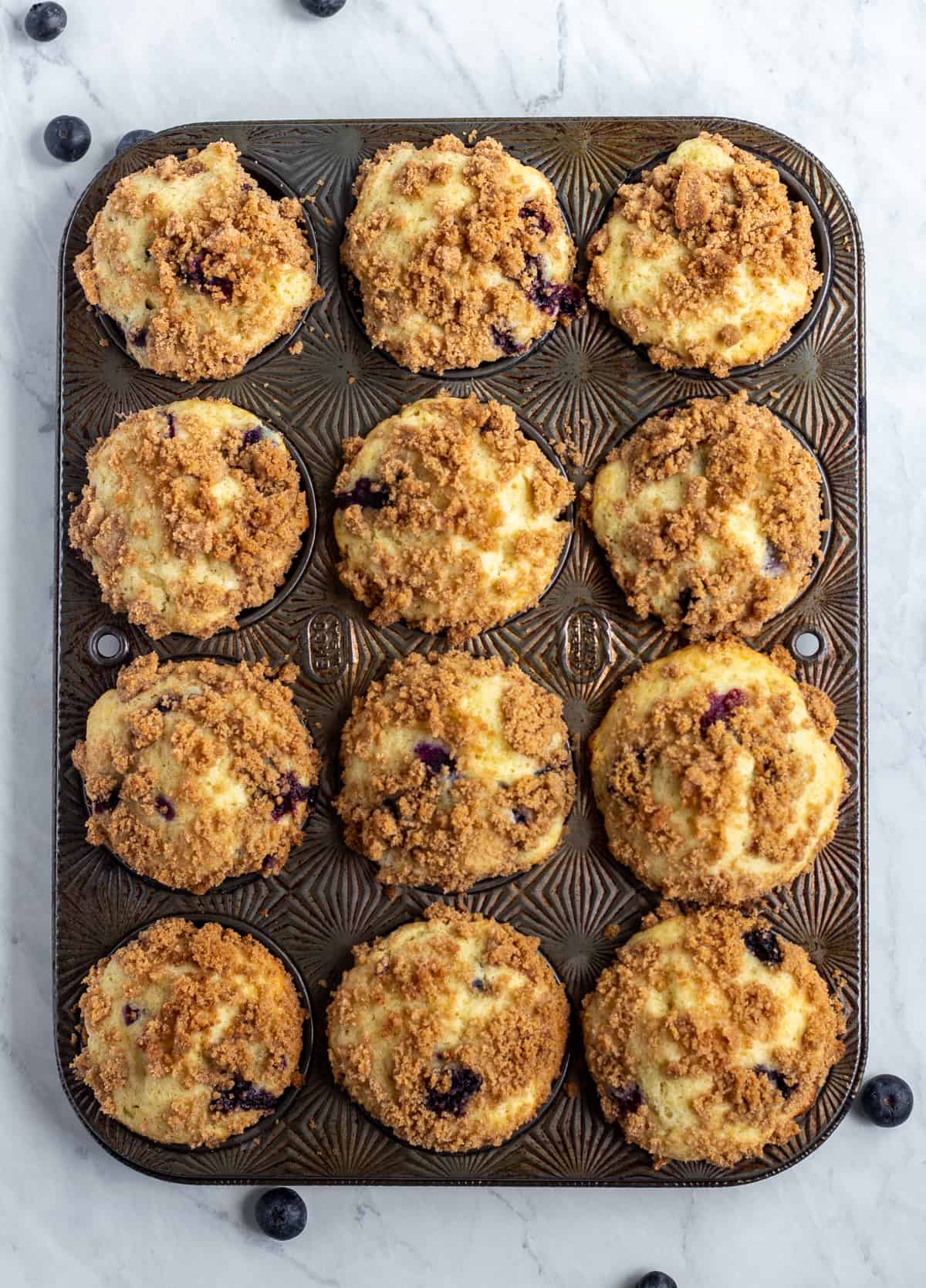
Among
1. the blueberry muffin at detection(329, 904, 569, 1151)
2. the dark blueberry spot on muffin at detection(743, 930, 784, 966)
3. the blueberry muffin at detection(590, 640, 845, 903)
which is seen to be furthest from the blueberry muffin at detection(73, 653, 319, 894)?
the dark blueberry spot on muffin at detection(743, 930, 784, 966)

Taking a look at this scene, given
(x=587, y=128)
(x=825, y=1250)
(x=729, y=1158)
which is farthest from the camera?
(x=825, y=1250)

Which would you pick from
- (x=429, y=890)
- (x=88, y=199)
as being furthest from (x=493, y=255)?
(x=429, y=890)

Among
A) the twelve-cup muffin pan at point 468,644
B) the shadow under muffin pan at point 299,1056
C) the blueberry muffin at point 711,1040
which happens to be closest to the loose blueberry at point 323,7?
the twelve-cup muffin pan at point 468,644

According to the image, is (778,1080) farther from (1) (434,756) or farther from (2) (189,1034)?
(2) (189,1034)

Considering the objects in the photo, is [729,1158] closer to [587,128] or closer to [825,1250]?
[825,1250]

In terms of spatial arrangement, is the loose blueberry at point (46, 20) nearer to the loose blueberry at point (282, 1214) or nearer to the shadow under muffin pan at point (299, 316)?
the shadow under muffin pan at point (299, 316)
